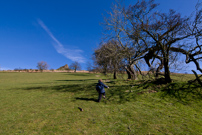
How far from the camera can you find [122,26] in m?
11.8

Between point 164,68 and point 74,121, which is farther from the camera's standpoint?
point 164,68

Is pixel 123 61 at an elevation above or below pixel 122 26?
below

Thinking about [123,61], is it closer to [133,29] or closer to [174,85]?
[133,29]

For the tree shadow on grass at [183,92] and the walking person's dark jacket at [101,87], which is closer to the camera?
the walking person's dark jacket at [101,87]

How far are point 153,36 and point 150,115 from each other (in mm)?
7404

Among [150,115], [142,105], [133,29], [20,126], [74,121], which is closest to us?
[20,126]

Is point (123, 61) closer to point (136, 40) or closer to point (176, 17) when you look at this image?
point (136, 40)

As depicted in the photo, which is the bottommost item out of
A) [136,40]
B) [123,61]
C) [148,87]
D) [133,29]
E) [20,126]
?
[20,126]

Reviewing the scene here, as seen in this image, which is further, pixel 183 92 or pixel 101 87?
pixel 183 92

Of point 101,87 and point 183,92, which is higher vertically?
point 101,87

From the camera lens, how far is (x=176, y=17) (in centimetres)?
931

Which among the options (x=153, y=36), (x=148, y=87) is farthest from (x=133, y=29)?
(x=148, y=87)

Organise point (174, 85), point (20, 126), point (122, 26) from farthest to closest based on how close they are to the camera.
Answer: point (122, 26) → point (174, 85) → point (20, 126)

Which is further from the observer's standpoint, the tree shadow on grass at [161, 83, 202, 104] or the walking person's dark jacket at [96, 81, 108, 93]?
the tree shadow on grass at [161, 83, 202, 104]
